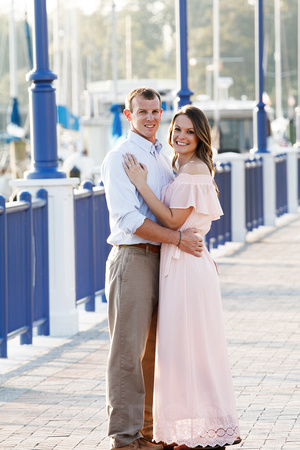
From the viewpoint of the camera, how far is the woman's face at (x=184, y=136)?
5.59 meters

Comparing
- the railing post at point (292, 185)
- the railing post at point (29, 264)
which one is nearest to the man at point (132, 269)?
the railing post at point (29, 264)

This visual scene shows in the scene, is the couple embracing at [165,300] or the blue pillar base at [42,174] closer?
the couple embracing at [165,300]

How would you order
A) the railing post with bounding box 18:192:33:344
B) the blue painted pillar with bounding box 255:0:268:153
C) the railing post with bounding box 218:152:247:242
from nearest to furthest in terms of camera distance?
the railing post with bounding box 18:192:33:344, the railing post with bounding box 218:152:247:242, the blue painted pillar with bounding box 255:0:268:153

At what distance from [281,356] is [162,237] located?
311 centimetres

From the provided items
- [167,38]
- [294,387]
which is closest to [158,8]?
[167,38]

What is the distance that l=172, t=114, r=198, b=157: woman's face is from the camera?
559cm

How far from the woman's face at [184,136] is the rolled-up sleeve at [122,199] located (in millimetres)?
322

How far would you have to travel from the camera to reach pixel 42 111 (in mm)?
9508

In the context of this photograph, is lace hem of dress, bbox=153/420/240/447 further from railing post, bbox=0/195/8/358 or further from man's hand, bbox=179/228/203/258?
railing post, bbox=0/195/8/358

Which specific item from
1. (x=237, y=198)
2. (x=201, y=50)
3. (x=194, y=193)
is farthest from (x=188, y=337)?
(x=201, y=50)

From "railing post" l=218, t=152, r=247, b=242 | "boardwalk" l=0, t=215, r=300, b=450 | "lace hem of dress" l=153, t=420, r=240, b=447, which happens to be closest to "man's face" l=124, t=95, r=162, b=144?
"lace hem of dress" l=153, t=420, r=240, b=447

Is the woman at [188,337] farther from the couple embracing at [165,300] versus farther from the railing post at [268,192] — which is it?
the railing post at [268,192]

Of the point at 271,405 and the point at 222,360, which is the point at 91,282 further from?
the point at 222,360

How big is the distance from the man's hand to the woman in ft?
0.11
